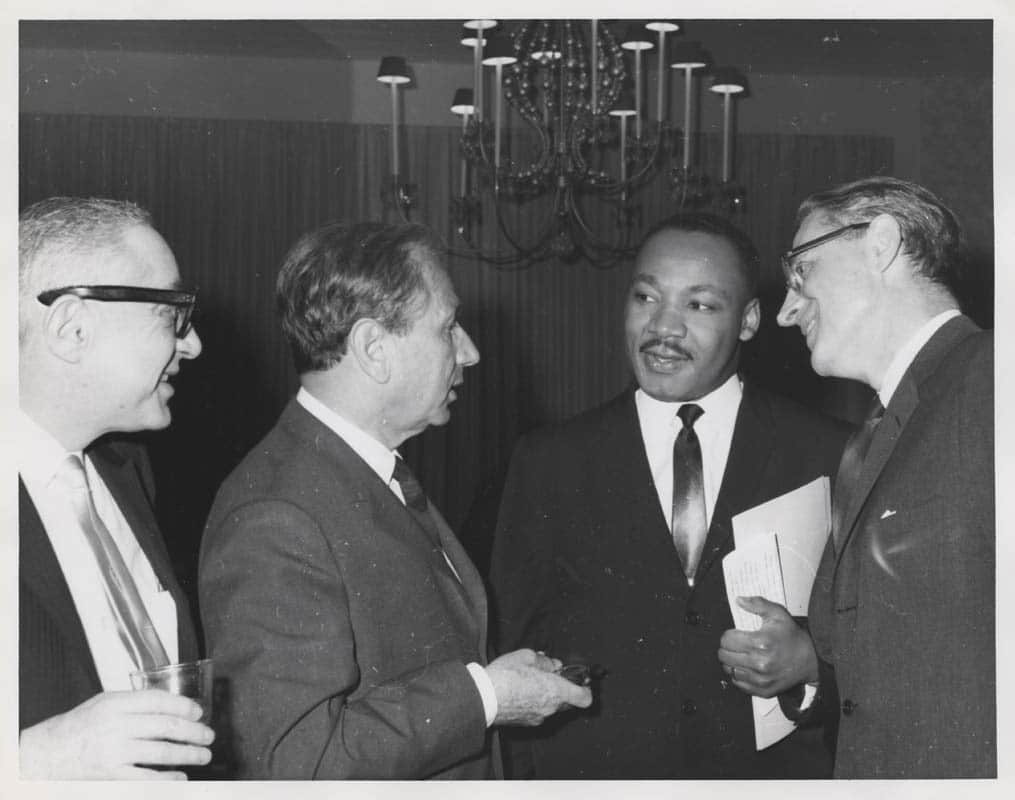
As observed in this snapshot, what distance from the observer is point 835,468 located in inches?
86.2

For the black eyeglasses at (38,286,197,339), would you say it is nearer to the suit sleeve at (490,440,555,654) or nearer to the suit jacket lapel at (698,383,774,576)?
the suit sleeve at (490,440,555,654)

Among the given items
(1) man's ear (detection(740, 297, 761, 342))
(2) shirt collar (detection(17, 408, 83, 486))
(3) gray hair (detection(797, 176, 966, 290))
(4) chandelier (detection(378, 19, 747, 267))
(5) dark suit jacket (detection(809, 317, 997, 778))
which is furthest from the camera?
(4) chandelier (detection(378, 19, 747, 267))

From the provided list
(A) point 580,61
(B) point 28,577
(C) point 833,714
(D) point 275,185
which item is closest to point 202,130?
(D) point 275,185

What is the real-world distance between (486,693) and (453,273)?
3.63m

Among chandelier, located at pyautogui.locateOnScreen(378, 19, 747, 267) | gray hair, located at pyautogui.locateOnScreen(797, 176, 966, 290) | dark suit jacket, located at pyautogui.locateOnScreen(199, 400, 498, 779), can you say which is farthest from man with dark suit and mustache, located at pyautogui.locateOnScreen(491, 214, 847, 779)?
chandelier, located at pyautogui.locateOnScreen(378, 19, 747, 267)

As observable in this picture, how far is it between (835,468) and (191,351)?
1.37 metres

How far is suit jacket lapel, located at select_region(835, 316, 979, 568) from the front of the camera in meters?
1.79

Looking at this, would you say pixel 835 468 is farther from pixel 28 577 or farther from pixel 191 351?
pixel 28 577

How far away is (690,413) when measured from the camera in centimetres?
227

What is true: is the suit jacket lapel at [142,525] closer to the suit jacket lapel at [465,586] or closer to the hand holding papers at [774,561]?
the suit jacket lapel at [465,586]

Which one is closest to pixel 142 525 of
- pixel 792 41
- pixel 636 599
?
pixel 636 599

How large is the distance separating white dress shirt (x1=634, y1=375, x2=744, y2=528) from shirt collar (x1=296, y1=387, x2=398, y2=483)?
0.71 meters

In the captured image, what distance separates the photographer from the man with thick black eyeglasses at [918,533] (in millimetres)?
1737

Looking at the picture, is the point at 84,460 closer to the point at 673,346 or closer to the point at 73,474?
the point at 73,474
